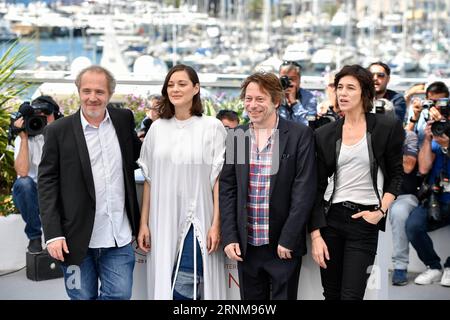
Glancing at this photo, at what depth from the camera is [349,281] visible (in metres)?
4.17

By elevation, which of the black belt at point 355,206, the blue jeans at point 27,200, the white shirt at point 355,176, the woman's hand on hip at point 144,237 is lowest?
the blue jeans at point 27,200

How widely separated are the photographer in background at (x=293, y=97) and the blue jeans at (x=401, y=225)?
969 millimetres

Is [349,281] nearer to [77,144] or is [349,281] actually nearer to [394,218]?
[77,144]

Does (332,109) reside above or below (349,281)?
above

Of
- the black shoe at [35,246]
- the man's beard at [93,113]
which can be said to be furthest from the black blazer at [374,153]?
the black shoe at [35,246]

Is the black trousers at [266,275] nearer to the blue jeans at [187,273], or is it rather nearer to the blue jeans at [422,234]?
the blue jeans at [187,273]

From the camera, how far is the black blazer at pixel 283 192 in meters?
4.13

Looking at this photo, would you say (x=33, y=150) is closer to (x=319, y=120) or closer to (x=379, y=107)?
(x=319, y=120)

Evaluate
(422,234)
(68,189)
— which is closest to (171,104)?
(68,189)

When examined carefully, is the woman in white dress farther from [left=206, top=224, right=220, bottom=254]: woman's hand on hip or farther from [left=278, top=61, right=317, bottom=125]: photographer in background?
[left=278, top=61, right=317, bottom=125]: photographer in background

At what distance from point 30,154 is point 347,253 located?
8.94 ft

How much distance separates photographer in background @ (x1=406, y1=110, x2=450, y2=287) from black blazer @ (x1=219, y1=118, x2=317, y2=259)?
175cm
